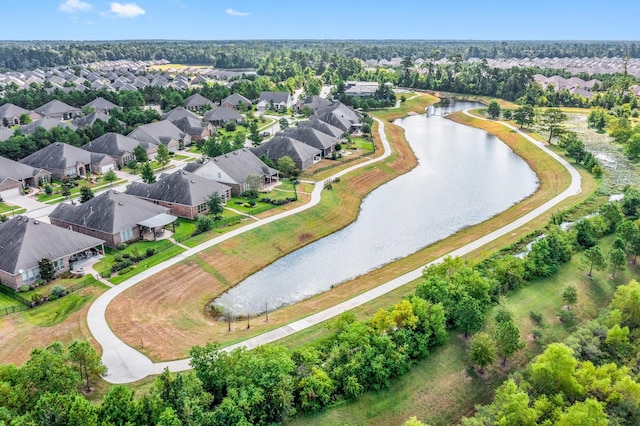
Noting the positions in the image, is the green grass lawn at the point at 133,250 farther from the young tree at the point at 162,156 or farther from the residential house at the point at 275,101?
→ the residential house at the point at 275,101

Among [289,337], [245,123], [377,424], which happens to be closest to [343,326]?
[289,337]

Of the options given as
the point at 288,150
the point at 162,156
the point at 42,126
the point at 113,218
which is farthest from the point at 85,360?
the point at 42,126

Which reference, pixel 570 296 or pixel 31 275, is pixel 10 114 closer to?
pixel 31 275

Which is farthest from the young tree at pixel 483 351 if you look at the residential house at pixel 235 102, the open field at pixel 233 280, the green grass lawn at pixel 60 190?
the residential house at pixel 235 102

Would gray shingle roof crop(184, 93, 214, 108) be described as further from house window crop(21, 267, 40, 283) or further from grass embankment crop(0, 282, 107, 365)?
grass embankment crop(0, 282, 107, 365)

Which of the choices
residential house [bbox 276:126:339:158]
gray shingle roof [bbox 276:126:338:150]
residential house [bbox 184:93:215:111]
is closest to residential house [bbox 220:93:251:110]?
residential house [bbox 184:93:215:111]

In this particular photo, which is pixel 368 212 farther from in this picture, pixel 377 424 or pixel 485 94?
pixel 485 94
